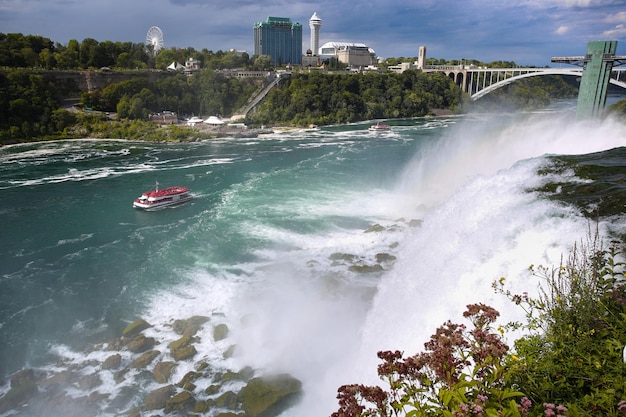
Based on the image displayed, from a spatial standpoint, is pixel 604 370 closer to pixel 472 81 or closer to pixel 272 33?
pixel 472 81

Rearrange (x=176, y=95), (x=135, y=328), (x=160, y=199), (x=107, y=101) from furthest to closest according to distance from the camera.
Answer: (x=176, y=95), (x=107, y=101), (x=160, y=199), (x=135, y=328)

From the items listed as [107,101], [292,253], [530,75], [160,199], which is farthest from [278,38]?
[292,253]

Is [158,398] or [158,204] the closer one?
[158,398]

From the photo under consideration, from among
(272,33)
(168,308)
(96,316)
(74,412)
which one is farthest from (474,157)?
(272,33)

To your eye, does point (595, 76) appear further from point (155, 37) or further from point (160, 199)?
point (155, 37)

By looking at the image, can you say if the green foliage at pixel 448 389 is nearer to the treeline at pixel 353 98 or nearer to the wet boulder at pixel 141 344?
the wet boulder at pixel 141 344

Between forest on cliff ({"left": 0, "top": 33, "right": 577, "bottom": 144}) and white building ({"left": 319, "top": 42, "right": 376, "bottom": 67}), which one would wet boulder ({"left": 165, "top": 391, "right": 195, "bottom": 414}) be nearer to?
forest on cliff ({"left": 0, "top": 33, "right": 577, "bottom": 144})
